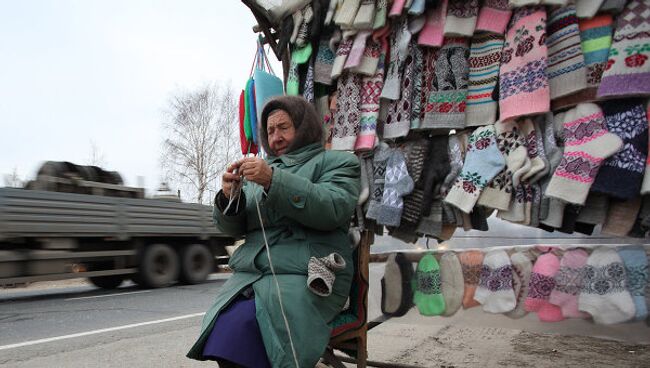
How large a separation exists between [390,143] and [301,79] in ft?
2.38

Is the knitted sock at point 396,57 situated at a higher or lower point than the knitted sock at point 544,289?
higher

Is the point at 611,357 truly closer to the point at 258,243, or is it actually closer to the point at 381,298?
the point at 381,298

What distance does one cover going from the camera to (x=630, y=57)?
170 centimetres

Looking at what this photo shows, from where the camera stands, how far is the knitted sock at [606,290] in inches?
75.0

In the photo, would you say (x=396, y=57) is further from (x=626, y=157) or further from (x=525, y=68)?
(x=626, y=157)

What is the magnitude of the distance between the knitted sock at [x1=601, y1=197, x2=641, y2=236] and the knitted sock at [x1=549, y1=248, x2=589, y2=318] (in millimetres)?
253

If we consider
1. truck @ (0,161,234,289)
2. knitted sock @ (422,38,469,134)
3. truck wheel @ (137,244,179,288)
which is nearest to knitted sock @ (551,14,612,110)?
knitted sock @ (422,38,469,134)

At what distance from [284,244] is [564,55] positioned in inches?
55.7

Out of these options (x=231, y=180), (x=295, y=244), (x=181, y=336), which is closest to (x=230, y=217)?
(x=231, y=180)

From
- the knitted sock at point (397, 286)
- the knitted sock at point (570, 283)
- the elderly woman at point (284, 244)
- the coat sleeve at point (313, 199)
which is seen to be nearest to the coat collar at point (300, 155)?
the elderly woman at point (284, 244)

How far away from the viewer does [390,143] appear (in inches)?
99.0

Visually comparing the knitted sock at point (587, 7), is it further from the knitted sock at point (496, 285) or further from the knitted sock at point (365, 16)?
the knitted sock at point (496, 285)

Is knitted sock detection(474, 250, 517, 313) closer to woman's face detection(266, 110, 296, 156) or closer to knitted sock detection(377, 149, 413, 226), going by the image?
knitted sock detection(377, 149, 413, 226)

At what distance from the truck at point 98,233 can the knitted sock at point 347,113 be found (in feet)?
19.5
